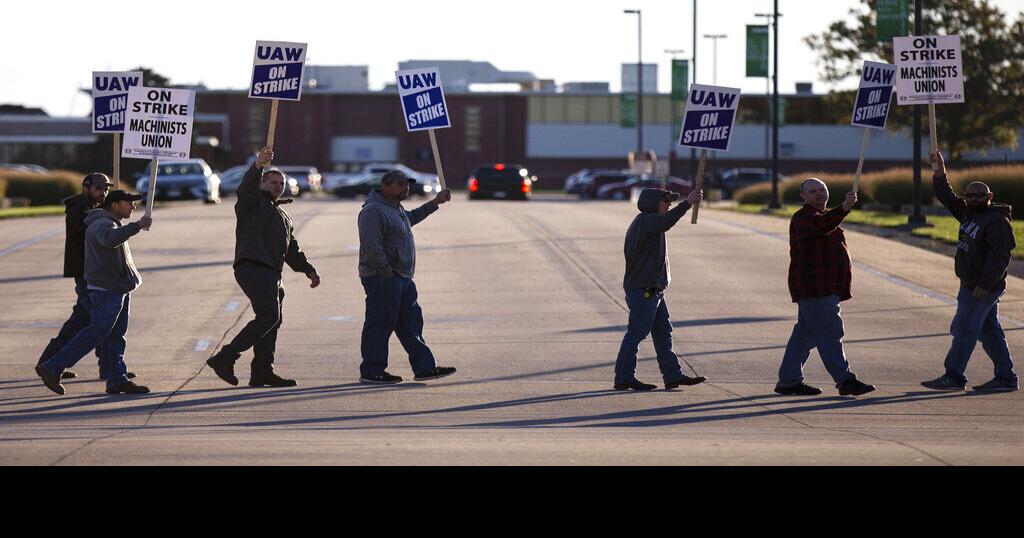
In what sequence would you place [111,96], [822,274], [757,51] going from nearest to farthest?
[822,274] < [111,96] < [757,51]

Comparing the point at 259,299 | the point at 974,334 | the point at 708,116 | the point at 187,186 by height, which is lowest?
the point at 974,334

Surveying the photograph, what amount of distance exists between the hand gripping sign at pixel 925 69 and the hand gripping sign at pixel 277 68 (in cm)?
623

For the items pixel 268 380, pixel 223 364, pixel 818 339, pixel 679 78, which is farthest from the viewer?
pixel 679 78

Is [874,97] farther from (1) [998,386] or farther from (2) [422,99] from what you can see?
(2) [422,99]

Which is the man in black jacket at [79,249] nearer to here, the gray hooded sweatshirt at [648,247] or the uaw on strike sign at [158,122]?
the uaw on strike sign at [158,122]

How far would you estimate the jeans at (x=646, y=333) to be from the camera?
1273 cm

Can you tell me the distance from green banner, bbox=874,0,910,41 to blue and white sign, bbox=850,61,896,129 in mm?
17050

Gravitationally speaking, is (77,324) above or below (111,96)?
below

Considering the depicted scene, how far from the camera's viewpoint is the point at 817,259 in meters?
12.3

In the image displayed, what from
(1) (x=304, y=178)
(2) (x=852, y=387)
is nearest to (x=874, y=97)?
(2) (x=852, y=387)

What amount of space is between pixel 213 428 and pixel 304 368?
13.0 feet

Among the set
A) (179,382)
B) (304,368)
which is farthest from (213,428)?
(304,368)

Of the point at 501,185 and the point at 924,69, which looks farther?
the point at 501,185

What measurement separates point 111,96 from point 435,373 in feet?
16.3
